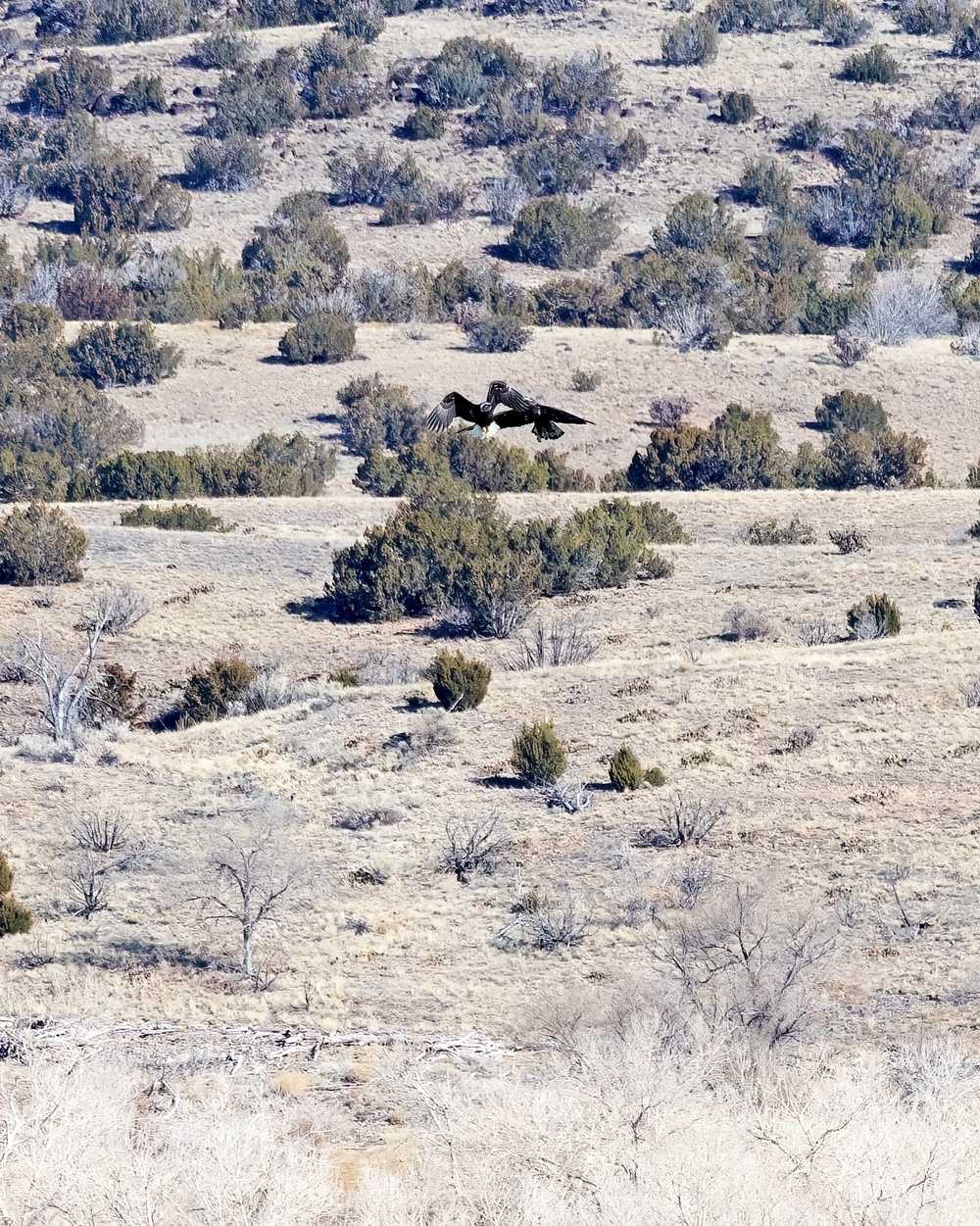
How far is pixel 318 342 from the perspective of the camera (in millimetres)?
64562

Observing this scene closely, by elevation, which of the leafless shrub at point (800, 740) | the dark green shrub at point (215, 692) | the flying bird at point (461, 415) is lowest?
the dark green shrub at point (215, 692)

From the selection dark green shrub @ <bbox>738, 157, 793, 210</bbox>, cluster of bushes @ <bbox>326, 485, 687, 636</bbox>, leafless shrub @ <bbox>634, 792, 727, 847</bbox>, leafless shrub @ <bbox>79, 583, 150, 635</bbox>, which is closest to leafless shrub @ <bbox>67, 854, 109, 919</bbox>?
leafless shrub @ <bbox>634, 792, 727, 847</bbox>

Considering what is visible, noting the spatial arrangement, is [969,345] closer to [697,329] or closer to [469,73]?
[697,329]

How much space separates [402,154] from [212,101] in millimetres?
12226

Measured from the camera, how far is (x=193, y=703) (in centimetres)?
3219

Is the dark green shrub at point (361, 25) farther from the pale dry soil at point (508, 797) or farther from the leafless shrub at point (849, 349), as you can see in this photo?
the pale dry soil at point (508, 797)

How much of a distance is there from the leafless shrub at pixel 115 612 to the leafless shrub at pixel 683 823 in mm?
14544

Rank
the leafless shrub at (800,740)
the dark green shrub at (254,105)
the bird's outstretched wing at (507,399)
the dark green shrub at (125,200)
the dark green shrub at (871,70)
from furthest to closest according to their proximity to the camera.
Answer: the dark green shrub at (871,70), the dark green shrub at (254,105), the dark green shrub at (125,200), the leafless shrub at (800,740), the bird's outstretched wing at (507,399)

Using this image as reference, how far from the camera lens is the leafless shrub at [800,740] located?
27.1 m

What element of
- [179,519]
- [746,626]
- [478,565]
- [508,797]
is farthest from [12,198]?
[508,797]

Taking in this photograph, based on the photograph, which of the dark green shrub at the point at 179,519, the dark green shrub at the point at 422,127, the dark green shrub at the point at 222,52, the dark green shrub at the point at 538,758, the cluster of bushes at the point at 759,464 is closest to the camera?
the dark green shrub at the point at 538,758

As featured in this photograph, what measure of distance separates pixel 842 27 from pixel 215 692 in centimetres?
7684

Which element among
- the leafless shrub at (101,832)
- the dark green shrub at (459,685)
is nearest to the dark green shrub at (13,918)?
the leafless shrub at (101,832)

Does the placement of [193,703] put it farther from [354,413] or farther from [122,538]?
[354,413]
